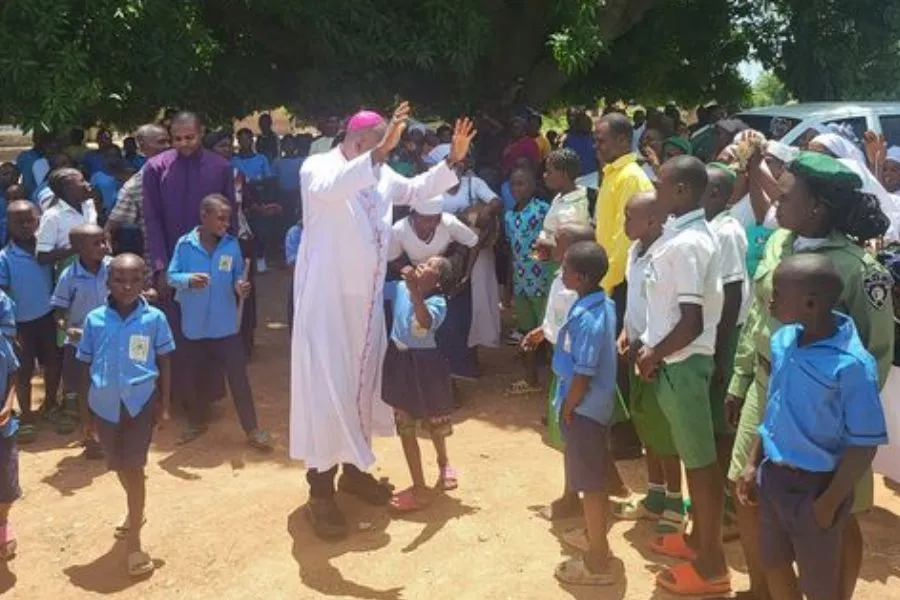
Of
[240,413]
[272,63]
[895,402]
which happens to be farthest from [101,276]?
[272,63]

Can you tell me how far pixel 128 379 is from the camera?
4.08 meters

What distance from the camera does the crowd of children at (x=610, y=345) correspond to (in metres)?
2.82

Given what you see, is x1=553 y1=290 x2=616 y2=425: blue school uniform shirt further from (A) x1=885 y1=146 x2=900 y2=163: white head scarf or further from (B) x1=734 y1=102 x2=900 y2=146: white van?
(B) x1=734 y1=102 x2=900 y2=146: white van

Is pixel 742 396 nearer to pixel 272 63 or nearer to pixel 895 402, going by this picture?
pixel 895 402

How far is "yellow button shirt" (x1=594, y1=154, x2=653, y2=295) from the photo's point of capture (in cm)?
466

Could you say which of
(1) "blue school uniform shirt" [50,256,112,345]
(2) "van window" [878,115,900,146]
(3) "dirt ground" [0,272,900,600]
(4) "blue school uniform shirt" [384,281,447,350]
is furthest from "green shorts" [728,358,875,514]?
(2) "van window" [878,115,900,146]

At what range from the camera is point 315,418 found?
13.8 ft

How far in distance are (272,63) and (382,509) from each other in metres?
6.48

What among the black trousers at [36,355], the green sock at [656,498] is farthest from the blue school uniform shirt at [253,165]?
the green sock at [656,498]

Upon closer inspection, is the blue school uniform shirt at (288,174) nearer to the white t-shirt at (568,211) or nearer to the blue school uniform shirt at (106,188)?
the blue school uniform shirt at (106,188)

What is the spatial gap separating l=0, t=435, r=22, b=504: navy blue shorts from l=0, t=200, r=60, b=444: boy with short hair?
1.63 metres

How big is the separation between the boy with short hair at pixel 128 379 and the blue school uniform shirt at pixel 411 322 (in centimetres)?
105

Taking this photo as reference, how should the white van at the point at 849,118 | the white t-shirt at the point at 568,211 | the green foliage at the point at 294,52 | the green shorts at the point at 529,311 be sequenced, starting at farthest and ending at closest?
the white van at the point at 849,118
the green foliage at the point at 294,52
the green shorts at the point at 529,311
the white t-shirt at the point at 568,211

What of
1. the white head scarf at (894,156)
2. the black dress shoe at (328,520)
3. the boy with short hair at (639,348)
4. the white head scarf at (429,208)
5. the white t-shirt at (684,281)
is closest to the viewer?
the white t-shirt at (684,281)
